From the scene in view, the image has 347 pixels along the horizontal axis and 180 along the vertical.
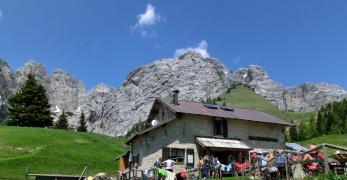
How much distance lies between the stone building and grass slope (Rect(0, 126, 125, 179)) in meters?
6.13

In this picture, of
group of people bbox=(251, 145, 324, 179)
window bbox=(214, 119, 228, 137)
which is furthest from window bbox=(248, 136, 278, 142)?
group of people bbox=(251, 145, 324, 179)

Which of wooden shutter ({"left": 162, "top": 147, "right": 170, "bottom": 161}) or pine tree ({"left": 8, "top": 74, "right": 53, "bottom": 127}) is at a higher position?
pine tree ({"left": 8, "top": 74, "right": 53, "bottom": 127})

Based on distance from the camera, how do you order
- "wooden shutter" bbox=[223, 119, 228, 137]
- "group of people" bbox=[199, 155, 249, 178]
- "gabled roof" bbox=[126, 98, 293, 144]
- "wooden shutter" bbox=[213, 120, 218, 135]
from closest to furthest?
"group of people" bbox=[199, 155, 249, 178]
"gabled roof" bbox=[126, 98, 293, 144]
"wooden shutter" bbox=[213, 120, 218, 135]
"wooden shutter" bbox=[223, 119, 228, 137]

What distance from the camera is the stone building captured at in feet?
134

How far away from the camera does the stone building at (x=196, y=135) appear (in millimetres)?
40969

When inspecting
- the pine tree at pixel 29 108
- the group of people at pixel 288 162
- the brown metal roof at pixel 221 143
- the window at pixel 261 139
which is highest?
the pine tree at pixel 29 108

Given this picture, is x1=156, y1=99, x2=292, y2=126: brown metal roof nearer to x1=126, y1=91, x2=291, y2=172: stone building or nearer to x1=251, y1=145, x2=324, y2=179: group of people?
x1=126, y1=91, x2=291, y2=172: stone building

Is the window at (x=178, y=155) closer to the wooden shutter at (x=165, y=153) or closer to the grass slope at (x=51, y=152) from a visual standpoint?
the wooden shutter at (x=165, y=153)

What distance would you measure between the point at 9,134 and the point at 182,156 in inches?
1032

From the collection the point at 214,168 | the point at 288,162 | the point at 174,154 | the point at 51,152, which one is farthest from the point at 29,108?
the point at 288,162

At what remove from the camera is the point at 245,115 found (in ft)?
154

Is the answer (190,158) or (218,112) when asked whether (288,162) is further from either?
(218,112)

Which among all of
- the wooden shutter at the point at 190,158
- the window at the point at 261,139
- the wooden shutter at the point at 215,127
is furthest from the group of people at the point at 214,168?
the window at the point at 261,139

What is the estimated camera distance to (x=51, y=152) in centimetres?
4981
